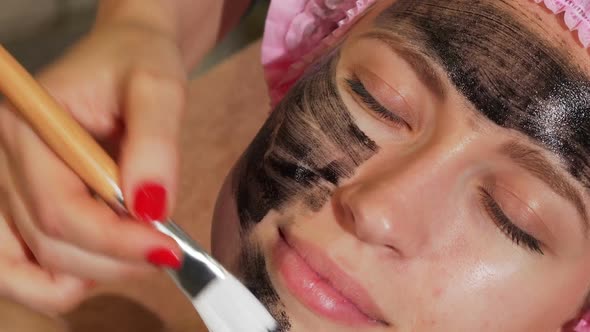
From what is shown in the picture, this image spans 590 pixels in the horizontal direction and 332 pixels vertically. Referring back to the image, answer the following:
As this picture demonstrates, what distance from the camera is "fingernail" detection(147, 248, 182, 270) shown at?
17.5 inches

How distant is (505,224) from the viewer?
0.52 m

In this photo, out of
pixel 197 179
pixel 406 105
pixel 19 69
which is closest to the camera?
pixel 19 69

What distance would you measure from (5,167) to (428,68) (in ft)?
1.09

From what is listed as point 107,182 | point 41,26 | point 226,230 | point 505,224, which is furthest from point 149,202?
point 41,26

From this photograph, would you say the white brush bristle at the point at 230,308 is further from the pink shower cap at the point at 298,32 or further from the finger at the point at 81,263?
the pink shower cap at the point at 298,32

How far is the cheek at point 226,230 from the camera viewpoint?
0.58 m

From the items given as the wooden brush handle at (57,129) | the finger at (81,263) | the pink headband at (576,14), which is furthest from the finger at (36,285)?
the pink headband at (576,14)

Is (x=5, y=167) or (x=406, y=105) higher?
(x=406, y=105)

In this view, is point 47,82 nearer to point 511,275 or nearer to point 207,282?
point 207,282

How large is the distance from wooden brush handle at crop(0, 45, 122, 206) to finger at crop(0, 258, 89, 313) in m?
0.13

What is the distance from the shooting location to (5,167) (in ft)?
1.75

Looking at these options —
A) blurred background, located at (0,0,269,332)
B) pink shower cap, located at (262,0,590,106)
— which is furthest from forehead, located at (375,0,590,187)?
blurred background, located at (0,0,269,332)

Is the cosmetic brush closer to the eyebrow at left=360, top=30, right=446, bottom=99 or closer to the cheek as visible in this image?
the cheek

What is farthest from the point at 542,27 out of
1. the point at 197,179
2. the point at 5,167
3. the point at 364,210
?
the point at 197,179
